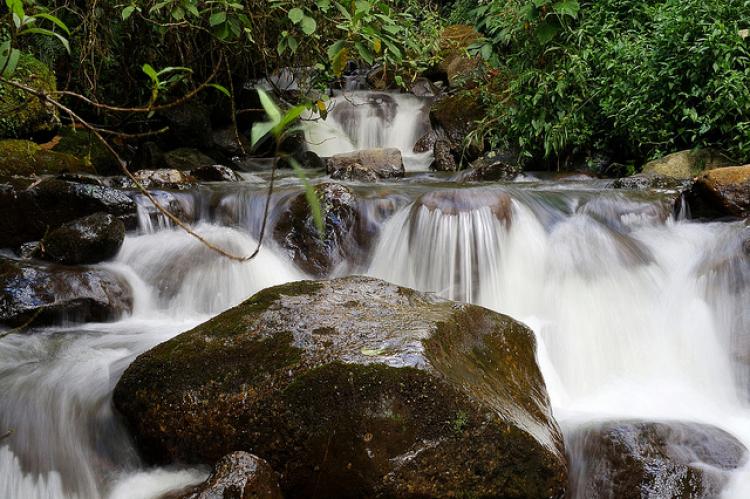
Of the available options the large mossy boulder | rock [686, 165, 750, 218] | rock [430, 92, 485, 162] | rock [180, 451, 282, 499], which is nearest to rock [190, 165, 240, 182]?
rock [430, 92, 485, 162]

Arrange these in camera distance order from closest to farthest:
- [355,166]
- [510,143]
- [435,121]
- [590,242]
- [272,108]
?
1. [272,108]
2. [590,242]
3. [355,166]
4. [510,143]
5. [435,121]

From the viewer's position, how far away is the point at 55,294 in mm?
4238

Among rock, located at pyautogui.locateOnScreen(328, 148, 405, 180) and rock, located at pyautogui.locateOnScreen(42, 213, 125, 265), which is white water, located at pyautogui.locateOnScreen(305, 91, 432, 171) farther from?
rock, located at pyautogui.locateOnScreen(42, 213, 125, 265)

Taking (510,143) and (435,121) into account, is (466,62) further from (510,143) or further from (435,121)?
(510,143)

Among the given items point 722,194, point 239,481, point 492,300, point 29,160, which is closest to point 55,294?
point 239,481

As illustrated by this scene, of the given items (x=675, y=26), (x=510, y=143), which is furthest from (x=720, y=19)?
(x=510, y=143)

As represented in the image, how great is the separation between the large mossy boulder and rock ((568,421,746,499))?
0.17 meters

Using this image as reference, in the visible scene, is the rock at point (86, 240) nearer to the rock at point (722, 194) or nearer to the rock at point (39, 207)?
the rock at point (39, 207)

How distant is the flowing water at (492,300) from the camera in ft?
9.84

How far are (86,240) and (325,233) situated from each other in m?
1.86

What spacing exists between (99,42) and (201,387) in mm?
6091

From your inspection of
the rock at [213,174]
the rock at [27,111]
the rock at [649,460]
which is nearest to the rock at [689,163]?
the rock at [649,460]

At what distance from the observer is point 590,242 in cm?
521

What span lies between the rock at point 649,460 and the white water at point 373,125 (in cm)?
775
